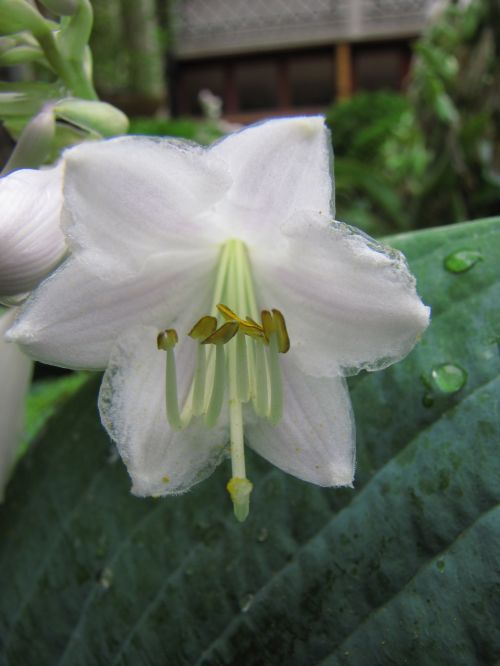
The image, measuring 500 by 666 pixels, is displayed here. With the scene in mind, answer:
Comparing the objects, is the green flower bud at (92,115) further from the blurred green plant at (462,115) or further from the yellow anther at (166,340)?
the blurred green plant at (462,115)

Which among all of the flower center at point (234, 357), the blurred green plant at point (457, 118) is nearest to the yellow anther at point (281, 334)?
the flower center at point (234, 357)

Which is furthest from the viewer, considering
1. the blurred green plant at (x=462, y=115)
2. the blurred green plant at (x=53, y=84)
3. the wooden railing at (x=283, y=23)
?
the wooden railing at (x=283, y=23)

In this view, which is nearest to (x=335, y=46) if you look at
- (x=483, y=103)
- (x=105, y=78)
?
(x=105, y=78)

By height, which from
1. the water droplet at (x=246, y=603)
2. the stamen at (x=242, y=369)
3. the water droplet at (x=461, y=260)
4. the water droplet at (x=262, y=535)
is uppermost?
the water droplet at (x=461, y=260)

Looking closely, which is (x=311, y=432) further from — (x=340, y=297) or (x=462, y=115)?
(x=462, y=115)

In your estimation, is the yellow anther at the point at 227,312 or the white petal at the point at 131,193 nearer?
the white petal at the point at 131,193

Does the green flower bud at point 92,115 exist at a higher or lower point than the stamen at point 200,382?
higher

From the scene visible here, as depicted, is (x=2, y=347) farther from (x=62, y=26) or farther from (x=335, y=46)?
(x=335, y=46)

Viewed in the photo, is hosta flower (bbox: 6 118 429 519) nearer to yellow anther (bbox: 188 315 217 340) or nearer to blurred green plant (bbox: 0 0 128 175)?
yellow anther (bbox: 188 315 217 340)
